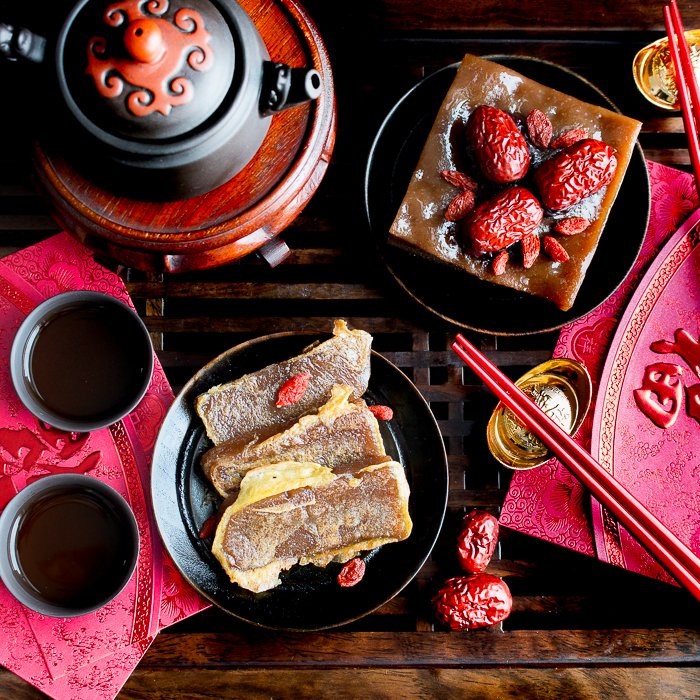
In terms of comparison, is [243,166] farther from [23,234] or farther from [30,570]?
[30,570]

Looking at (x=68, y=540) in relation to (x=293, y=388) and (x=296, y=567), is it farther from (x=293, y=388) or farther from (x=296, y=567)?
(x=293, y=388)

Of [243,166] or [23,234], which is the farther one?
[23,234]

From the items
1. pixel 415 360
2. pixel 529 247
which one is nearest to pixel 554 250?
pixel 529 247

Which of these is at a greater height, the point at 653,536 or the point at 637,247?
the point at 637,247

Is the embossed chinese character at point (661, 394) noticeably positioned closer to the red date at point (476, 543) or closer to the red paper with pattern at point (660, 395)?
the red paper with pattern at point (660, 395)

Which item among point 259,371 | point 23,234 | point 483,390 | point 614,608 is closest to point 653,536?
point 614,608

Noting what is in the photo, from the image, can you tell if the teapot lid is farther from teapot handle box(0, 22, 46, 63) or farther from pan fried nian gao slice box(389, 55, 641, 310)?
pan fried nian gao slice box(389, 55, 641, 310)
